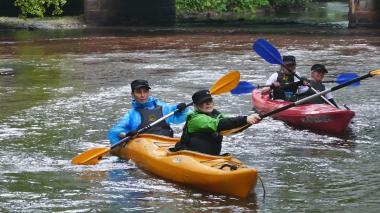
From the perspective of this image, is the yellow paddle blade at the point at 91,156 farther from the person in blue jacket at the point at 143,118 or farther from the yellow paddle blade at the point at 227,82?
the yellow paddle blade at the point at 227,82

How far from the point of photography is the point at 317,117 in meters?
12.1

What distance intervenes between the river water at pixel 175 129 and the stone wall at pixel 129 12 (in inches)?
407

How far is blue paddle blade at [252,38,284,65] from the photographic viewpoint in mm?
11898

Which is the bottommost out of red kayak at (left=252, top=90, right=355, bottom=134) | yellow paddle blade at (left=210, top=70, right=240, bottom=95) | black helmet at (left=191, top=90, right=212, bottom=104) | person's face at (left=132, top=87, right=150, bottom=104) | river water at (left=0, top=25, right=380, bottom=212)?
river water at (left=0, top=25, right=380, bottom=212)

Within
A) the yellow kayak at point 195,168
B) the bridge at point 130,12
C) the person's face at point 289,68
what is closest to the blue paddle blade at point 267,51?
the person's face at point 289,68

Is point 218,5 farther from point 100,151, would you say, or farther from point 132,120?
point 100,151

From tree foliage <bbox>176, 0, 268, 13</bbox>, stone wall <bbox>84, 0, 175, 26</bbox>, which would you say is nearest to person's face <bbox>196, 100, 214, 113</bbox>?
stone wall <bbox>84, 0, 175, 26</bbox>

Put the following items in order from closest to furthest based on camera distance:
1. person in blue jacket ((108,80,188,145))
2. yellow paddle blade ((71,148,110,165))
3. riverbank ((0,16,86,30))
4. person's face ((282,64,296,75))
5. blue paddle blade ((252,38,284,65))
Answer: yellow paddle blade ((71,148,110,165))
person in blue jacket ((108,80,188,145))
blue paddle blade ((252,38,284,65))
person's face ((282,64,296,75))
riverbank ((0,16,86,30))

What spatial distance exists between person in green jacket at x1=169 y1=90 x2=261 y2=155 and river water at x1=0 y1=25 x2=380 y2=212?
0.48m

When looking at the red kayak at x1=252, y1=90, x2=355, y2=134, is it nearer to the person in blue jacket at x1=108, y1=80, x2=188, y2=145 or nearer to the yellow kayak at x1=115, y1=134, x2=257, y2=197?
the person in blue jacket at x1=108, y1=80, x2=188, y2=145

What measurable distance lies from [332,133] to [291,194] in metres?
3.54

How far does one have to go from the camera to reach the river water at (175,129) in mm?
8625

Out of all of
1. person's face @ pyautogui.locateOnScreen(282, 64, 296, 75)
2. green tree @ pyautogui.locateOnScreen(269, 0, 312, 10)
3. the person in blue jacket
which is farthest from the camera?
green tree @ pyautogui.locateOnScreen(269, 0, 312, 10)

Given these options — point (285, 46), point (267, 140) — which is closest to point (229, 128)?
point (267, 140)
